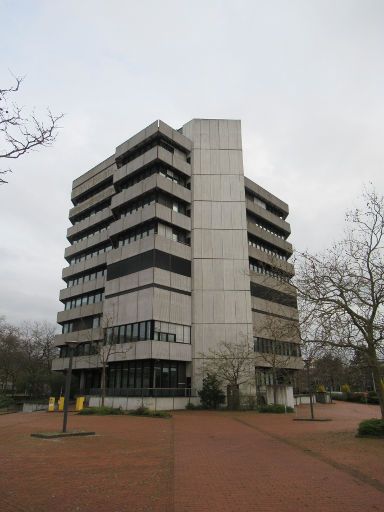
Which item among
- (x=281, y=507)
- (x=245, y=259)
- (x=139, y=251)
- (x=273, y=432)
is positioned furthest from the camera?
(x=245, y=259)

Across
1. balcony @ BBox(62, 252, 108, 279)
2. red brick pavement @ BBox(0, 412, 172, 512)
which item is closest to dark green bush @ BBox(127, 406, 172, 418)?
red brick pavement @ BBox(0, 412, 172, 512)

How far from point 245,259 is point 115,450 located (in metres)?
35.3

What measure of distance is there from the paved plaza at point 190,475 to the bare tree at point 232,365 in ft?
77.3

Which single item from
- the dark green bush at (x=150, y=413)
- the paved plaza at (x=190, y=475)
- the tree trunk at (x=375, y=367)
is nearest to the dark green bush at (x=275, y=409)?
the dark green bush at (x=150, y=413)

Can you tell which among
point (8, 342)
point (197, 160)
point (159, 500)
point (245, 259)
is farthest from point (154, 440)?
point (8, 342)

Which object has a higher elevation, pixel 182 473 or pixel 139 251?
pixel 139 251

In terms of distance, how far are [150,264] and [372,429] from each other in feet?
95.1

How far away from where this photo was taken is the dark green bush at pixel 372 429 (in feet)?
53.8

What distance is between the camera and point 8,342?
65562mm

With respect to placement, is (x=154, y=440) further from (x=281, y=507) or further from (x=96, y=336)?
(x=96, y=336)

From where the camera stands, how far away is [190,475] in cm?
985

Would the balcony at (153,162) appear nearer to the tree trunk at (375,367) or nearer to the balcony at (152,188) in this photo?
the balcony at (152,188)

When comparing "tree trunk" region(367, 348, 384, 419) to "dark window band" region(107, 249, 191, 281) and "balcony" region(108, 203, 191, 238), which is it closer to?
"dark window band" region(107, 249, 191, 281)

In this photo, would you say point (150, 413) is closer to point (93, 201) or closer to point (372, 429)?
point (372, 429)
